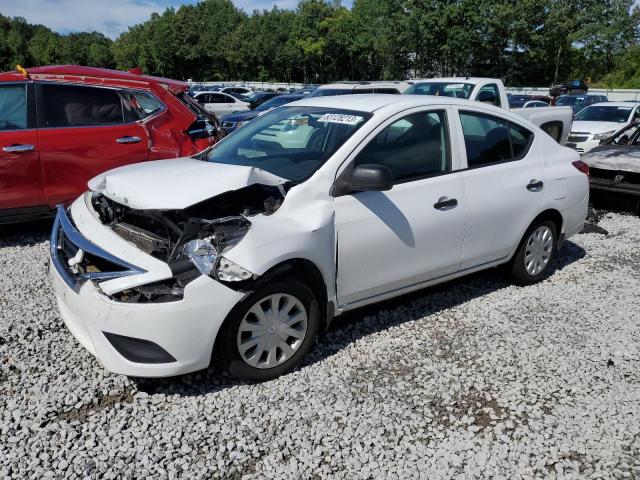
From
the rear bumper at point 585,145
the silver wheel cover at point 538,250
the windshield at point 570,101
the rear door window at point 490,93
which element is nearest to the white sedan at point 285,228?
the silver wheel cover at point 538,250

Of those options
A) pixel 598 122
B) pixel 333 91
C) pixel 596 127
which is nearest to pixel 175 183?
pixel 333 91

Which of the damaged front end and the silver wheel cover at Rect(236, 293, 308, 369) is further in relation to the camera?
the silver wheel cover at Rect(236, 293, 308, 369)

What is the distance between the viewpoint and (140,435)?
2.83 meters

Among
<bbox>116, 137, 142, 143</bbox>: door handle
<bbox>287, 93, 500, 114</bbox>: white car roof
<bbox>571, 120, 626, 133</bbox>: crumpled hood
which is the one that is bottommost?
<bbox>116, 137, 142, 143</bbox>: door handle

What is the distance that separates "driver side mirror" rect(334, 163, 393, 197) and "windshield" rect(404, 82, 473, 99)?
643 cm

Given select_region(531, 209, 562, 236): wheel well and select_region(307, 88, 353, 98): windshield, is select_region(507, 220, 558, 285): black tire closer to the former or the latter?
select_region(531, 209, 562, 236): wheel well

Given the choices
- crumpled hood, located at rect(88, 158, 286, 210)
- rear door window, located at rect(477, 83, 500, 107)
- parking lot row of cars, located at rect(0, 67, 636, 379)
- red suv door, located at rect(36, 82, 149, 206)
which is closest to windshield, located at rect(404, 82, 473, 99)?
rear door window, located at rect(477, 83, 500, 107)

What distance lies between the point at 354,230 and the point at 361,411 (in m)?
1.12

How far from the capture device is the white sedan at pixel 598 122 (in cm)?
1119

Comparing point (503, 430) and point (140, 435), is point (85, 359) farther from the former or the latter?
point (503, 430)

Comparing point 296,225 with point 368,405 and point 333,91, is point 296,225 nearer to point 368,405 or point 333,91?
point 368,405

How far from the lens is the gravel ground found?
2.69m

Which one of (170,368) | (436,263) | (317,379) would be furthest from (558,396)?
(170,368)

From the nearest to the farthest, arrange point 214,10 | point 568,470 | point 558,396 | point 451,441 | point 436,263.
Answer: point 568,470
point 451,441
point 558,396
point 436,263
point 214,10
